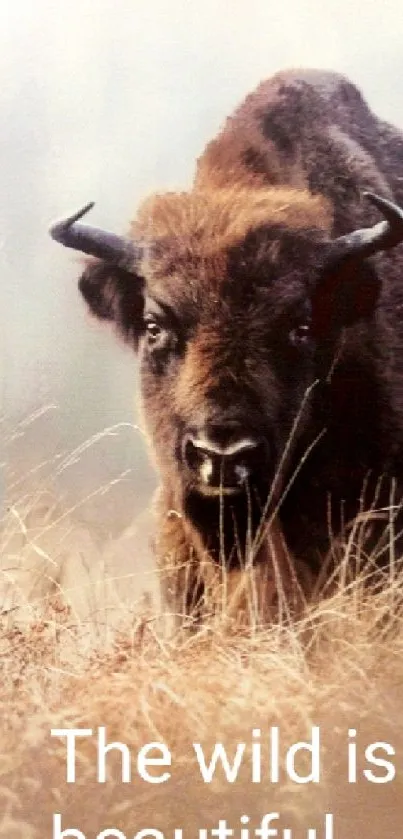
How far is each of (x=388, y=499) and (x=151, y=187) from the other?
0.97 m

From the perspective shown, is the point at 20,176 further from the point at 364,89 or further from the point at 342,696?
the point at 342,696

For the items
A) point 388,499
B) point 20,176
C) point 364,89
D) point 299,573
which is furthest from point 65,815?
point 364,89

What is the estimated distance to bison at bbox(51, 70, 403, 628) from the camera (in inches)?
83.6

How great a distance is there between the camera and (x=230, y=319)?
212 centimetres

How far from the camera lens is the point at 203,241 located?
7.19ft

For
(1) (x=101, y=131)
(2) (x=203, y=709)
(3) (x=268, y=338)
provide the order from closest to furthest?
(2) (x=203, y=709) < (3) (x=268, y=338) < (1) (x=101, y=131)

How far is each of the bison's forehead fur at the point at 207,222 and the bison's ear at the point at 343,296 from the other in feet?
0.35

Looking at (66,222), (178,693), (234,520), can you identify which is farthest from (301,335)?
(178,693)

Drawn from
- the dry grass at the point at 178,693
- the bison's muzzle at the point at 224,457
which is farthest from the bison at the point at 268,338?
the dry grass at the point at 178,693

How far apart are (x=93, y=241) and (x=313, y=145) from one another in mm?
624

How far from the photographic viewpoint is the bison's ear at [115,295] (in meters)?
2.24

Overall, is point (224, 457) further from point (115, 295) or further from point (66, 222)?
point (66, 222)

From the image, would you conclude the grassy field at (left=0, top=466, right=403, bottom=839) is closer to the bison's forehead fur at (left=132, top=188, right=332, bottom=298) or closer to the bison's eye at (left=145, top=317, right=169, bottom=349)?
the bison's eye at (left=145, top=317, right=169, bottom=349)

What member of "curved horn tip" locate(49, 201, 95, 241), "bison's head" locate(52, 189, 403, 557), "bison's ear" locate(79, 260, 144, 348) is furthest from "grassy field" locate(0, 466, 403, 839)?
"curved horn tip" locate(49, 201, 95, 241)
